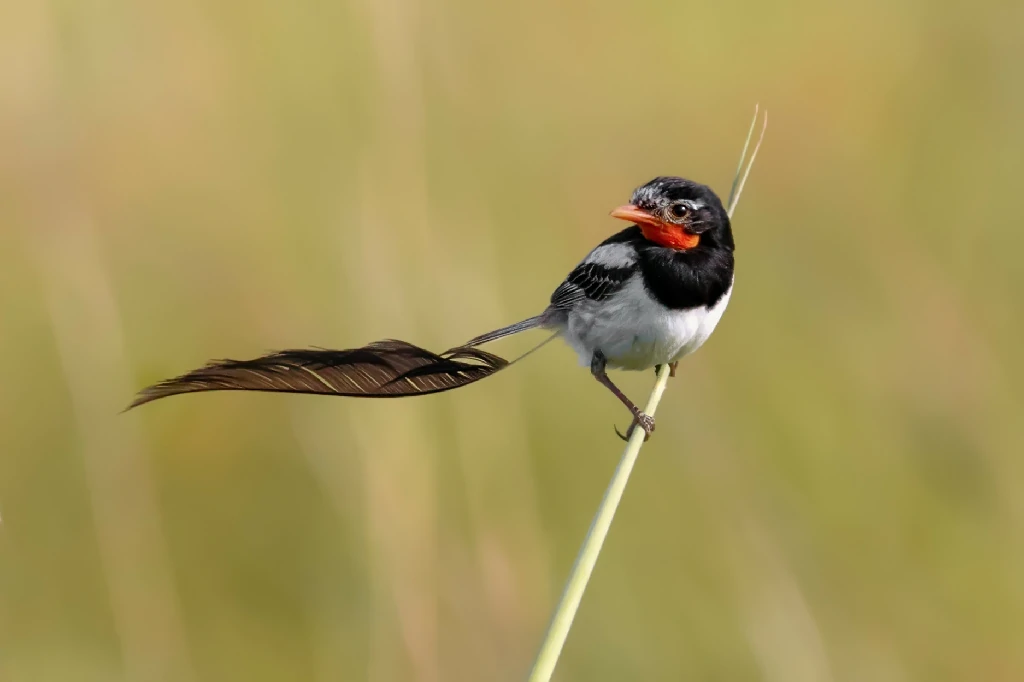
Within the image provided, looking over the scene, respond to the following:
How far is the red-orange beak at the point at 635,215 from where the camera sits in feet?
9.75

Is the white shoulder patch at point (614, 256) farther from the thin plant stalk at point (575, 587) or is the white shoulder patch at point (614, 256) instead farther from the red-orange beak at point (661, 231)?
the thin plant stalk at point (575, 587)

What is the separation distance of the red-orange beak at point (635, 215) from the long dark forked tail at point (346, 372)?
3.57ft

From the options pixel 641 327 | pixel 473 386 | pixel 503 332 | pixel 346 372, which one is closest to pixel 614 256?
pixel 641 327

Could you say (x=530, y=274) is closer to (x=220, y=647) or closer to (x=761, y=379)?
(x=761, y=379)

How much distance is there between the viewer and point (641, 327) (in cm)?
306

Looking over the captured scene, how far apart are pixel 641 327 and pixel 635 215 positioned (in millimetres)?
353

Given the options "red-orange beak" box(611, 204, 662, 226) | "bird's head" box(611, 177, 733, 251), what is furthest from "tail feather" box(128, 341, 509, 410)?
"bird's head" box(611, 177, 733, 251)

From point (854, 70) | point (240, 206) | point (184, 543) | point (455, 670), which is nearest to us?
point (455, 670)

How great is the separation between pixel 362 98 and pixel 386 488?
6.45 ft

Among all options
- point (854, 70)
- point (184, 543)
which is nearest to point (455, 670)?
point (184, 543)

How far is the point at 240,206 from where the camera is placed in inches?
191

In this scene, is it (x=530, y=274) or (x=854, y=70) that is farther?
(x=854, y=70)

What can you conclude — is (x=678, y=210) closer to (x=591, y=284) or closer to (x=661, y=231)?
(x=661, y=231)

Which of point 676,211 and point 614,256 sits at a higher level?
point 676,211
